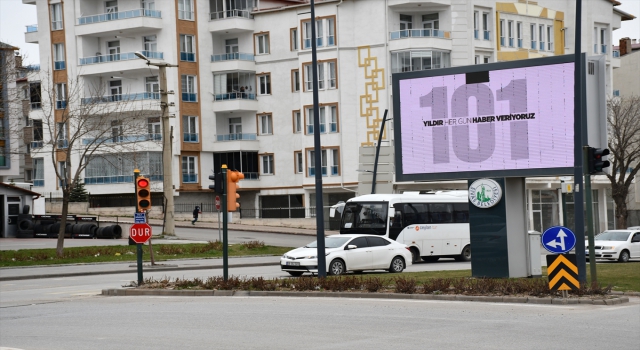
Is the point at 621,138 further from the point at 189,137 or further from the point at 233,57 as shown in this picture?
the point at 189,137

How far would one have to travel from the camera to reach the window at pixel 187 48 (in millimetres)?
71375

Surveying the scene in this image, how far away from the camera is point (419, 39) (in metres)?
65.8

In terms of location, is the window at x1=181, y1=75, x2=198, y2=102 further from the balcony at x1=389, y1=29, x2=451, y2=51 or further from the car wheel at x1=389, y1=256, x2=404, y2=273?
the car wheel at x1=389, y1=256, x2=404, y2=273

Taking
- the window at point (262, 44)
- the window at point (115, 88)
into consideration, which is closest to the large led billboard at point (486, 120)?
the window at point (262, 44)

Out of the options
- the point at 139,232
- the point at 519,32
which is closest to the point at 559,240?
the point at 139,232

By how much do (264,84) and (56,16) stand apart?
1715cm

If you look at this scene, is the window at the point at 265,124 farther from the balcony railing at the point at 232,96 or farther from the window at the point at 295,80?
the window at the point at 295,80

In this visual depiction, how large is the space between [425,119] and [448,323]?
10.6 metres

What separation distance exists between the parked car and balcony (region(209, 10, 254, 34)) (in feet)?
131

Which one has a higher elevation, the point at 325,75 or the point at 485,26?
the point at 485,26

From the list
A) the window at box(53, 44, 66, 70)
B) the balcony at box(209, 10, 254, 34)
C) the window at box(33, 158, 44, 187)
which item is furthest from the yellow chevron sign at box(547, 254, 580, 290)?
the window at box(33, 158, 44, 187)

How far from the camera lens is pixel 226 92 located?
243 feet

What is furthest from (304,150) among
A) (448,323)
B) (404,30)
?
(448,323)

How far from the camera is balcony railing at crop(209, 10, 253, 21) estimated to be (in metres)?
73.2
